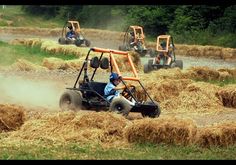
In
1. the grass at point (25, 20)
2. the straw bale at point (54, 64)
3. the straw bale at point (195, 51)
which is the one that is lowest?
the grass at point (25, 20)

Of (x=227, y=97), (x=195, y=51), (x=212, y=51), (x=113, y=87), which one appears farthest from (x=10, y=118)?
(x=195, y=51)

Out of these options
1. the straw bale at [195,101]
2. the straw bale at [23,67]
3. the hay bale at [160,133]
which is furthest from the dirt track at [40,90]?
the hay bale at [160,133]

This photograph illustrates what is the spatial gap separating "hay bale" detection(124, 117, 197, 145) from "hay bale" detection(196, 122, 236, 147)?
0.13 meters

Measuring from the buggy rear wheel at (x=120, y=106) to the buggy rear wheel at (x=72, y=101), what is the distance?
72 centimetres

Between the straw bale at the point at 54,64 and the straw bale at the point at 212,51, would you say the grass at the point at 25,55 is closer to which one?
the straw bale at the point at 54,64

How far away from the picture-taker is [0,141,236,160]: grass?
6.04m

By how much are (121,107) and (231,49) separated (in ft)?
63.5

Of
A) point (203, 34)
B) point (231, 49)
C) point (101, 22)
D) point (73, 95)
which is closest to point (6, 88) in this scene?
point (73, 95)

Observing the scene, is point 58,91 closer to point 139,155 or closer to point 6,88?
point 6,88

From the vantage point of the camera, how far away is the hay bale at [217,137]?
700 cm

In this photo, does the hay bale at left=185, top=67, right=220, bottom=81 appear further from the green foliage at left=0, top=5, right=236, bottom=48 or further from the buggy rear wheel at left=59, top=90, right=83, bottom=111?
the green foliage at left=0, top=5, right=236, bottom=48

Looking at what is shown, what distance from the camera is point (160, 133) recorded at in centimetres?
693

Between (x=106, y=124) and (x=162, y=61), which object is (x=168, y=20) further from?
(x=106, y=124)

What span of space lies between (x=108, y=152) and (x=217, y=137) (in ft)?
4.82
